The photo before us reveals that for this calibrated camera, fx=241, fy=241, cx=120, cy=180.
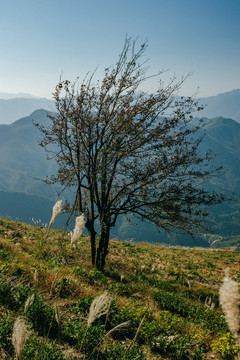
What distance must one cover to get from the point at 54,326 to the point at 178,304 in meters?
4.98

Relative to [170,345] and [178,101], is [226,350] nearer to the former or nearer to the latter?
[170,345]

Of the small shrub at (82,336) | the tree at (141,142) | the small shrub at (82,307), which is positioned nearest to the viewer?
the small shrub at (82,336)

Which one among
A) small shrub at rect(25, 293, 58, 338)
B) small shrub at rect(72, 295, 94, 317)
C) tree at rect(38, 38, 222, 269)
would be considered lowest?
small shrub at rect(72, 295, 94, 317)

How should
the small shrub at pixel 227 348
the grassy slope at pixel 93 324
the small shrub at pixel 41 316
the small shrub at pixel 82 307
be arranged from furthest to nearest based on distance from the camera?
the small shrub at pixel 82 307
the small shrub at pixel 227 348
the small shrub at pixel 41 316
the grassy slope at pixel 93 324

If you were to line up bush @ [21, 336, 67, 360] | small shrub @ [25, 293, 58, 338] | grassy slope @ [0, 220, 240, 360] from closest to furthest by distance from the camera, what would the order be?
bush @ [21, 336, 67, 360], grassy slope @ [0, 220, 240, 360], small shrub @ [25, 293, 58, 338]

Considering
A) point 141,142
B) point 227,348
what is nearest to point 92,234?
point 141,142

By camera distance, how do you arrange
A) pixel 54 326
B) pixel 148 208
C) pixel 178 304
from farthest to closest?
pixel 148 208 → pixel 178 304 → pixel 54 326

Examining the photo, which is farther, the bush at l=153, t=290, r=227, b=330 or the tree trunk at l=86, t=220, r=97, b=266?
the tree trunk at l=86, t=220, r=97, b=266

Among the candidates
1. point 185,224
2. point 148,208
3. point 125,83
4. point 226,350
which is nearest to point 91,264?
point 148,208

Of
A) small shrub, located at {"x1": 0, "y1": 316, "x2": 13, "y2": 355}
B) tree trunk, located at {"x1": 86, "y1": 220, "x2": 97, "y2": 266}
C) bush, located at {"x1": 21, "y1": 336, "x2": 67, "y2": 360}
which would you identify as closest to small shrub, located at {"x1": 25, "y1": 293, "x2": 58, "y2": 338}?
small shrub, located at {"x1": 0, "y1": 316, "x2": 13, "y2": 355}

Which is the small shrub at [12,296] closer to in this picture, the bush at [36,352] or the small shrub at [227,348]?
the bush at [36,352]

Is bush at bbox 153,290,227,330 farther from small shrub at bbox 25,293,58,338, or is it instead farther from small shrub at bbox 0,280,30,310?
small shrub at bbox 0,280,30,310

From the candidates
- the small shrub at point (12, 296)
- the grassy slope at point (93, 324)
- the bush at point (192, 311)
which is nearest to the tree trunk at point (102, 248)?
the grassy slope at point (93, 324)

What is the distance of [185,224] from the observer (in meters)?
11.3
